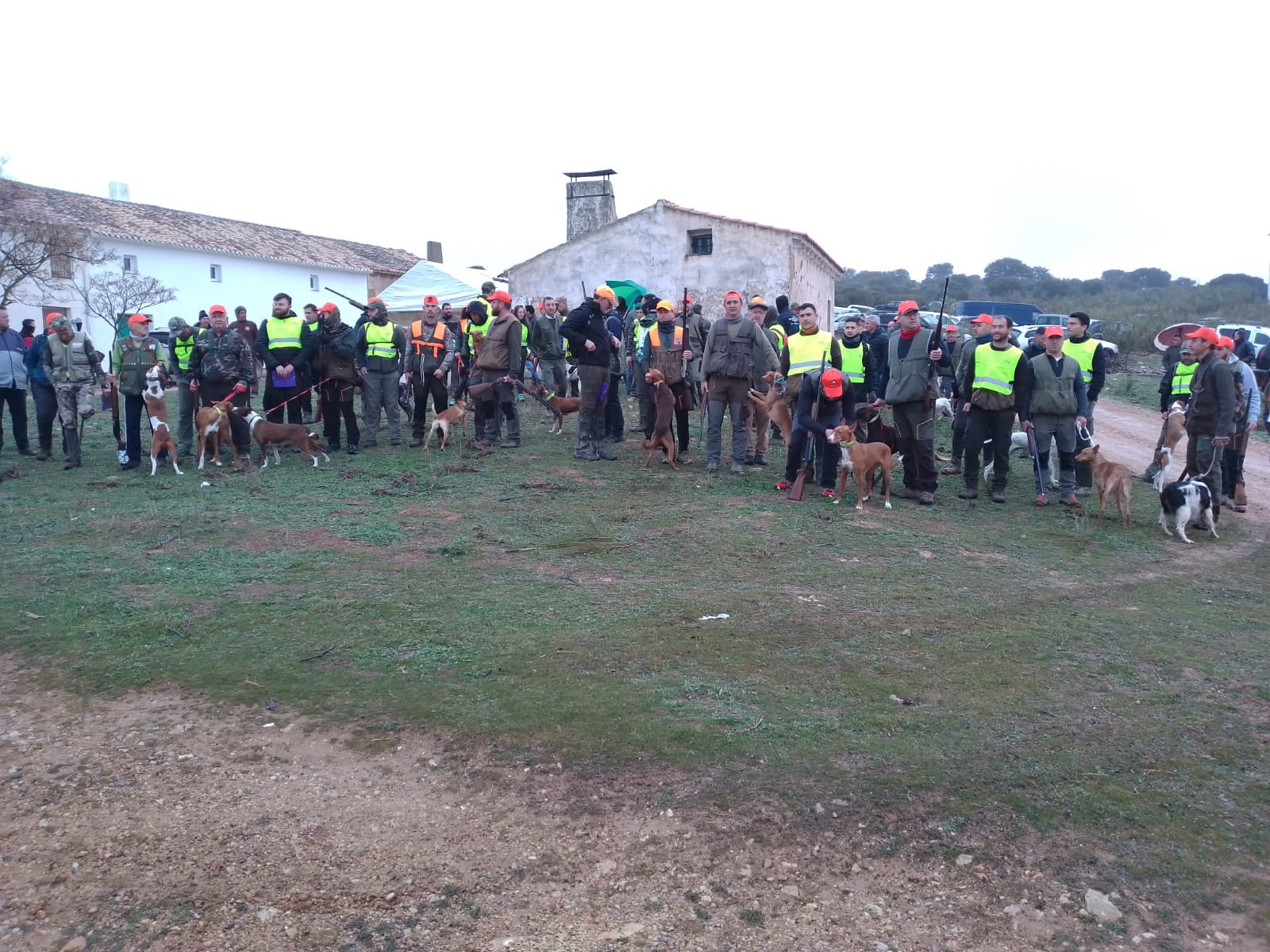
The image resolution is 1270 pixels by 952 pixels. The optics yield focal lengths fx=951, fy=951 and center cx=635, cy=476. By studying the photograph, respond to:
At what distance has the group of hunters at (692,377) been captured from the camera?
9.51 m

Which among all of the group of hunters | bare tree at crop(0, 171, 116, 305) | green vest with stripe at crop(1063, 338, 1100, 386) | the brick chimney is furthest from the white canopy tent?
green vest with stripe at crop(1063, 338, 1100, 386)

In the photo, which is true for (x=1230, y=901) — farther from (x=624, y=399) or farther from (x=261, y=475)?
(x=624, y=399)

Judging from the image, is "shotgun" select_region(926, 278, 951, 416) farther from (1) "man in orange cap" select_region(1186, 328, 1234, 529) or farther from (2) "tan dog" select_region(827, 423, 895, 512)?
(1) "man in orange cap" select_region(1186, 328, 1234, 529)

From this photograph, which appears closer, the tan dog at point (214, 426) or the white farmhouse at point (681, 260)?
the tan dog at point (214, 426)

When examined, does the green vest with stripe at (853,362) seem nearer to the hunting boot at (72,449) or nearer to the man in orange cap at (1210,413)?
the man in orange cap at (1210,413)

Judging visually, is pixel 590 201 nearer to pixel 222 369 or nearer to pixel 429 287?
pixel 429 287

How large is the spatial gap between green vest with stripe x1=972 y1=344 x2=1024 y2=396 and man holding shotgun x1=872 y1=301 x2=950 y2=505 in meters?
0.37

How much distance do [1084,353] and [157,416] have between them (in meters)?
10.2

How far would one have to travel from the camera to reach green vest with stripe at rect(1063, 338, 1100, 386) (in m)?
9.88

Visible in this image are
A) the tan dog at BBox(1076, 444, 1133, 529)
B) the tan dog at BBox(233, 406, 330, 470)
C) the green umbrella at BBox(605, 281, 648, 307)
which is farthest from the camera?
the green umbrella at BBox(605, 281, 648, 307)

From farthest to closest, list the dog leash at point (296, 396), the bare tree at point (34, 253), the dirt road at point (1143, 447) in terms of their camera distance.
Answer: the bare tree at point (34, 253), the dog leash at point (296, 396), the dirt road at point (1143, 447)

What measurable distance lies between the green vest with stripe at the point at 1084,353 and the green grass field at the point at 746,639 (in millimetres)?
1596

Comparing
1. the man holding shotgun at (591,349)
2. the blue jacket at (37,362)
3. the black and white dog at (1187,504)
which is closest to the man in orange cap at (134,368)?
the blue jacket at (37,362)

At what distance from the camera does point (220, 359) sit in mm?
11141
